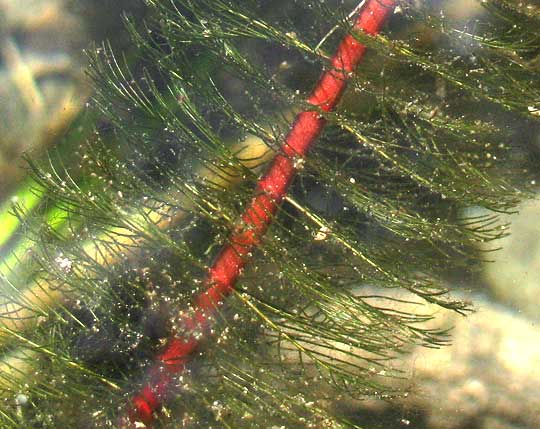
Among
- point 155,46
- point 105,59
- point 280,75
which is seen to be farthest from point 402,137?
Result: point 105,59

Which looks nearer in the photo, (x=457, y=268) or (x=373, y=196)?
(x=373, y=196)

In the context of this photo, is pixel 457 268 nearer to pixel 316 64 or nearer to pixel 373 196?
pixel 373 196

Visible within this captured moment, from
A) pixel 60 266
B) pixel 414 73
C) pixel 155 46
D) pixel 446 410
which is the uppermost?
pixel 414 73
